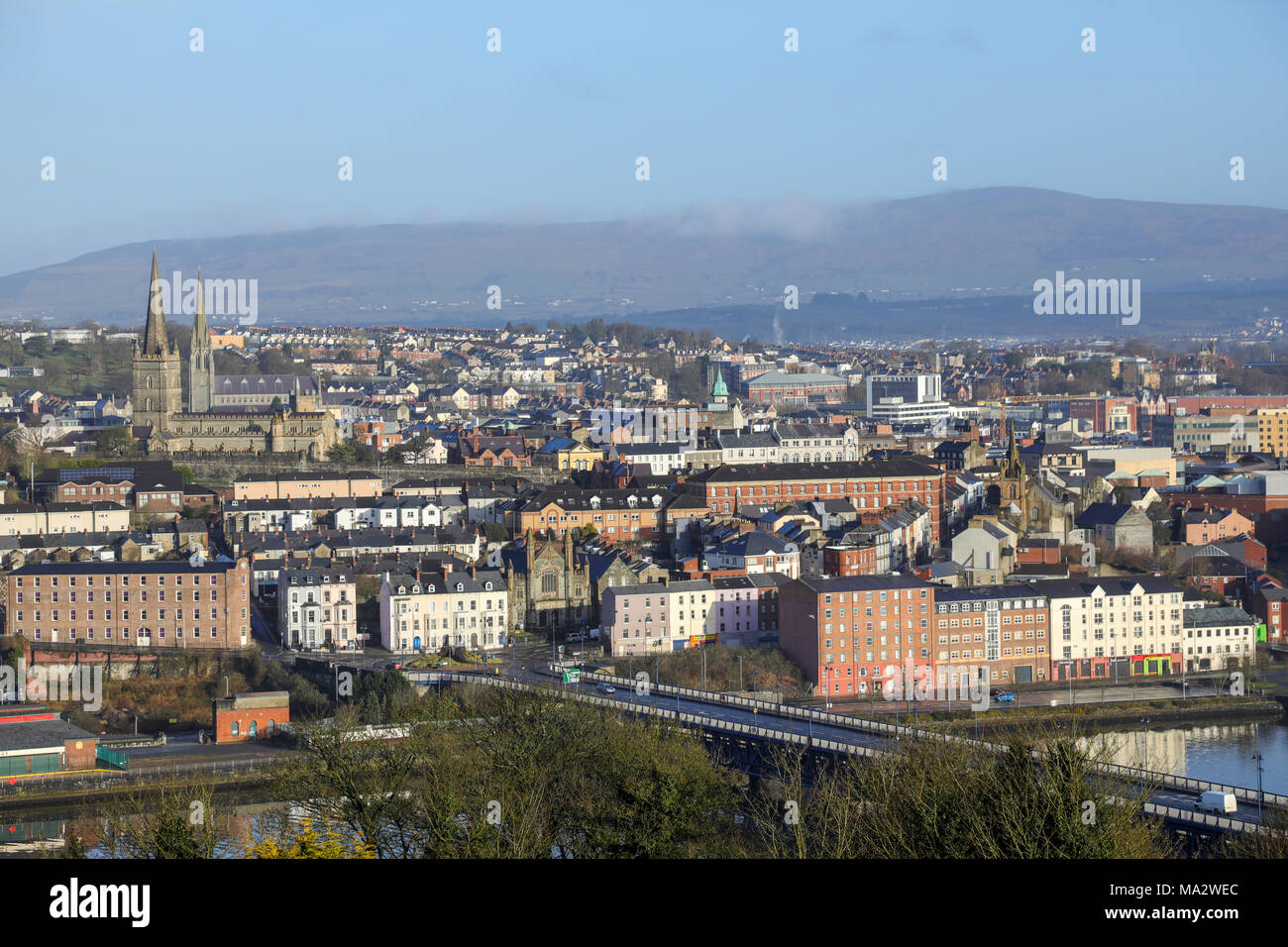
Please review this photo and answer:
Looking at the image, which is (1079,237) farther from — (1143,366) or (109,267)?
(1143,366)

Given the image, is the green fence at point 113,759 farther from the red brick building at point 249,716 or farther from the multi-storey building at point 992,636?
the multi-storey building at point 992,636

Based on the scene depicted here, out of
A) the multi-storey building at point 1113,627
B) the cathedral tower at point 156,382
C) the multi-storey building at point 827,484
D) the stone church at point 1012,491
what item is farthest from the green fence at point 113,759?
the cathedral tower at point 156,382

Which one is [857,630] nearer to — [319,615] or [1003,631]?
[1003,631]

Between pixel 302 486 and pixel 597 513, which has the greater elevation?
pixel 302 486

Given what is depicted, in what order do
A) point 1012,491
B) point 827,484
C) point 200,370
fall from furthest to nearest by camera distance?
1. point 200,370
2. point 827,484
3. point 1012,491

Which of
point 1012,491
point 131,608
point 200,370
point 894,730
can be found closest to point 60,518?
point 131,608
